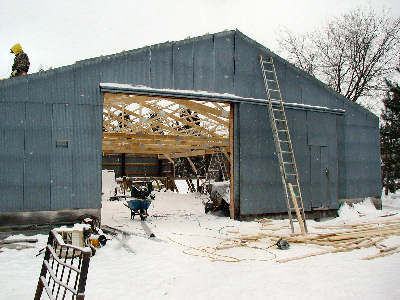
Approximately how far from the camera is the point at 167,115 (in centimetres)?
1352

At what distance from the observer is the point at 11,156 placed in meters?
8.41

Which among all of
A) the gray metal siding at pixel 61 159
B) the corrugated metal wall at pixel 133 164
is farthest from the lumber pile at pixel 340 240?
the corrugated metal wall at pixel 133 164

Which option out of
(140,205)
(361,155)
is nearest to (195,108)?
(140,205)

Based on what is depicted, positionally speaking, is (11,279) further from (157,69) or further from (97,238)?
(157,69)

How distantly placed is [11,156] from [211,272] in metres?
5.76

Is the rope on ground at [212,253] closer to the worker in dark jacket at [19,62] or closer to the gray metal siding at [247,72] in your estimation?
the gray metal siding at [247,72]

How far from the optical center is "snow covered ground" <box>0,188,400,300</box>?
197 inches

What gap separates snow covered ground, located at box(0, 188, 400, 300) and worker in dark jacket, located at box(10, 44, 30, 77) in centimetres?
457

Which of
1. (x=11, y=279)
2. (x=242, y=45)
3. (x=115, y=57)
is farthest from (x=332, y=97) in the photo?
(x=11, y=279)

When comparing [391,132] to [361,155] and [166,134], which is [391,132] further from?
[166,134]

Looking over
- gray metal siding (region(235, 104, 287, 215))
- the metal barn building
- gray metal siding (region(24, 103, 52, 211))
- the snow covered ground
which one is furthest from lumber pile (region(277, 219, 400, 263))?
gray metal siding (region(24, 103, 52, 211))

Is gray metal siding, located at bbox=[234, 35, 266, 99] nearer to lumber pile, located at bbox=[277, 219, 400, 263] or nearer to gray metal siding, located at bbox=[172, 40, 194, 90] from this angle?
gray metal siding, located at bbox=[172, 40, 194, 90]

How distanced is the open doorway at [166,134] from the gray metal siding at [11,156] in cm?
260

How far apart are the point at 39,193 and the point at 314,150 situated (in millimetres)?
9377
